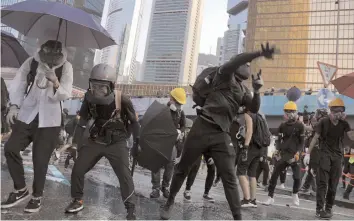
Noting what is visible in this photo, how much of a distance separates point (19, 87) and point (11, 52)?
1474 millimetres

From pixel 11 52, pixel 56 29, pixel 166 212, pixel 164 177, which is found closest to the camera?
pixel 166 212

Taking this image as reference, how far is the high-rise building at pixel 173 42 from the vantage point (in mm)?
169625

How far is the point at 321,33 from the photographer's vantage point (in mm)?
90312

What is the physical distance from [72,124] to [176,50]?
6590 inches

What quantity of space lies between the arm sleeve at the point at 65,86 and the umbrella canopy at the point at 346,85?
438 centimetres

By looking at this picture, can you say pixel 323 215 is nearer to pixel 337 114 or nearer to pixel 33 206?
pixel 337 114

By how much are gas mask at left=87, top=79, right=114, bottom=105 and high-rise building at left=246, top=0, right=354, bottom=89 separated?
8858 cm

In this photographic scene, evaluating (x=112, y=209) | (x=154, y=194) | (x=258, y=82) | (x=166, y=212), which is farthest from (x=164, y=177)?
(x=258, y=82)

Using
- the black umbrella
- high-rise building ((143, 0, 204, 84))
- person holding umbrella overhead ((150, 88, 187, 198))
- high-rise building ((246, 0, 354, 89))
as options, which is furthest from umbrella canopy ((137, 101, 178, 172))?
high-rise building ((143, 0, 204, 84))

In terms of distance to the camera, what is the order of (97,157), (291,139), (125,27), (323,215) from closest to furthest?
(97,157), (323,215), (291,139), (125,27)

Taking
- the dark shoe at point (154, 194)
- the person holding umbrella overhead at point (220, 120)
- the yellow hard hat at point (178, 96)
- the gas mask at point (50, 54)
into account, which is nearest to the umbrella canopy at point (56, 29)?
the gas mask at point (50, 54)

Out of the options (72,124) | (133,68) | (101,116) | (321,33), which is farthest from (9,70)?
(133,68)

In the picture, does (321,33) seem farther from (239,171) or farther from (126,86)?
(239,171)

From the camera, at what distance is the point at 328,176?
19.0 ft
